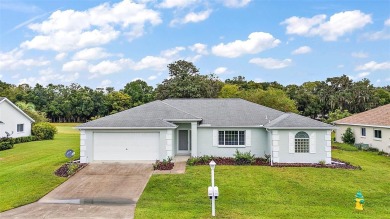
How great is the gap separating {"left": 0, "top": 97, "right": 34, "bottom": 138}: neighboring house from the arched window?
3054 centimetres

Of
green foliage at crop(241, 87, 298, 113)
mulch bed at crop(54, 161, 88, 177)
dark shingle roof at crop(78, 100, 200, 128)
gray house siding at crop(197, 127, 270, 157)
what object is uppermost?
green foliage at crop(241, 87, 298, 113)

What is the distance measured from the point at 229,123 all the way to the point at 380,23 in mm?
16903

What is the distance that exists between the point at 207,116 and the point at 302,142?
664cm

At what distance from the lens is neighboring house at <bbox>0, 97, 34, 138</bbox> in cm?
3431

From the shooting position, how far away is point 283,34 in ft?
98.6

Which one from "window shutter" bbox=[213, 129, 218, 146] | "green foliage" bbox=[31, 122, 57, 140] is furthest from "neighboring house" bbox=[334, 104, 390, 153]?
"green foliage" bbox=[31, 122, 57, 140]

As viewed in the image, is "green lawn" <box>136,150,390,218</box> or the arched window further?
the arched window

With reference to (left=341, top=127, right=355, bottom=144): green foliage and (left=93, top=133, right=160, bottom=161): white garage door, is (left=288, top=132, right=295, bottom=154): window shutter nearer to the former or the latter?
(left=93, top=133, right=160, bottom=161): white garage door

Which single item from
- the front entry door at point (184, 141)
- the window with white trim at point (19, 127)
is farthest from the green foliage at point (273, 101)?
the window with white trim at point (19, 127)

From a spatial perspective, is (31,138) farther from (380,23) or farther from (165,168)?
(380,23)

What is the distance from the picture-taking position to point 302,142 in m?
18.9

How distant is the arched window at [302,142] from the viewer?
18811 millimetres

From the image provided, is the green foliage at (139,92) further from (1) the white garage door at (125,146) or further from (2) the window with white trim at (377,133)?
(1) the white garage door at (125,146)

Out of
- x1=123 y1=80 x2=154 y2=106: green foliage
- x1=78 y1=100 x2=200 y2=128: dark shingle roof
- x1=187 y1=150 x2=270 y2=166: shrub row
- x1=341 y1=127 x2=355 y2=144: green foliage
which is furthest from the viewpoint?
x1=123 y1=80 x2=154 y2=106: green foliage
